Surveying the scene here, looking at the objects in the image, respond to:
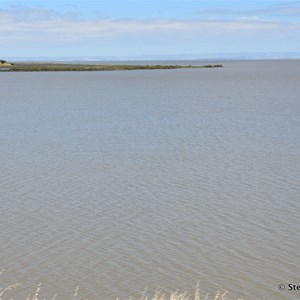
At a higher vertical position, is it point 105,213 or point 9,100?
point 105,213

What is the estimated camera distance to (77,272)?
57.2 ft

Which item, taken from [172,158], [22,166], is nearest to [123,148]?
[172,158]

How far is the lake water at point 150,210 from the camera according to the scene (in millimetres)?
17078

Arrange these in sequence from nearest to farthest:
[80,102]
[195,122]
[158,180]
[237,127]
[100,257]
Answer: [100,257], [158,180], [237,127], [195,122], [80,102]

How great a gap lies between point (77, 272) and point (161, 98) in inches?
2697

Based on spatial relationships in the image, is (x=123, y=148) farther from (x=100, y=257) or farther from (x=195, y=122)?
(x=100, y=257)

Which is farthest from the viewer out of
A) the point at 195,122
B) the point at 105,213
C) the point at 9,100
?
the point at 9,100

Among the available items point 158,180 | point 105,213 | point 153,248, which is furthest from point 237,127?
point 153,248

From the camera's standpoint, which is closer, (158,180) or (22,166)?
(158,180)

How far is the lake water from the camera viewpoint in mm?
17078

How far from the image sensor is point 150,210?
2358 cm

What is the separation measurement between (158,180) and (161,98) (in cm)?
5702

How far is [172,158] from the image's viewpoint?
3409 centimetres

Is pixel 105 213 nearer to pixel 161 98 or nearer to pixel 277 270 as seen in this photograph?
pixel 277 270
